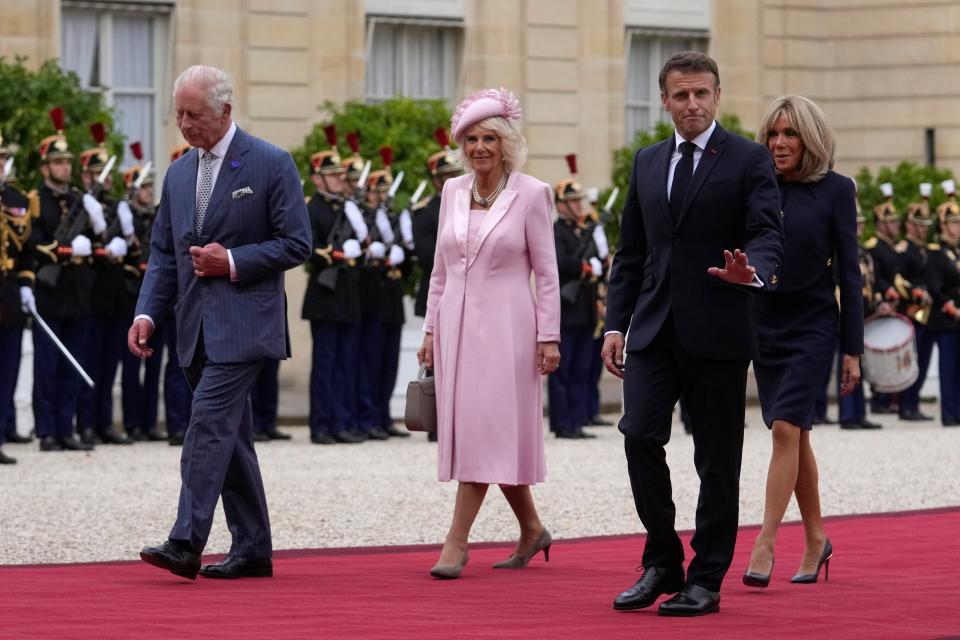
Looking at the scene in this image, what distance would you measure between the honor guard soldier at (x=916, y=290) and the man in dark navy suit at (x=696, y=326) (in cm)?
1300

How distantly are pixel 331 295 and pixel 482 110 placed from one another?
8331 millimetres

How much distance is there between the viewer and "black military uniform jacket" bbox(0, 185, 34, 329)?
49.5ft

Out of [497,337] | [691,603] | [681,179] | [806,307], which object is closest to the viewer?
[691,603]

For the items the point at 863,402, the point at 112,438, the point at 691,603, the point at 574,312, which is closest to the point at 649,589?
the point at 691,603

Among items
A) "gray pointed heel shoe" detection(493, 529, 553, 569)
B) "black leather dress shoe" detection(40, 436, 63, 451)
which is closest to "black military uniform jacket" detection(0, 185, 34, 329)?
"black leather dress shoe" detection(40, 436, 63, 451)

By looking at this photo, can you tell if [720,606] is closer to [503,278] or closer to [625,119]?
[503,278]

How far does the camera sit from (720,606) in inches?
303

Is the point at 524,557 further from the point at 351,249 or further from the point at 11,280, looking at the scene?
the point at 351,249

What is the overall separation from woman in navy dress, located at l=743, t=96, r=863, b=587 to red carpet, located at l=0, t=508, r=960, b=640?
55 cm

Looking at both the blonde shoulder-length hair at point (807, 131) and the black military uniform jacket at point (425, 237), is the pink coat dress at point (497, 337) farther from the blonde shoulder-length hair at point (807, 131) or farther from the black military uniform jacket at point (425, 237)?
the black military uniform jacket at point (425, 237)

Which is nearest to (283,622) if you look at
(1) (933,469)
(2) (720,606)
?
(2) (720,606)

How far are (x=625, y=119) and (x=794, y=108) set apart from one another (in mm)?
18321

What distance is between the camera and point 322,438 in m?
17.0

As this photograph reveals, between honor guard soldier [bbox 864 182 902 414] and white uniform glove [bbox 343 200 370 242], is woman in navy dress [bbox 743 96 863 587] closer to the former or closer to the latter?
white uniform glove [bbox 343 200 370 242]
